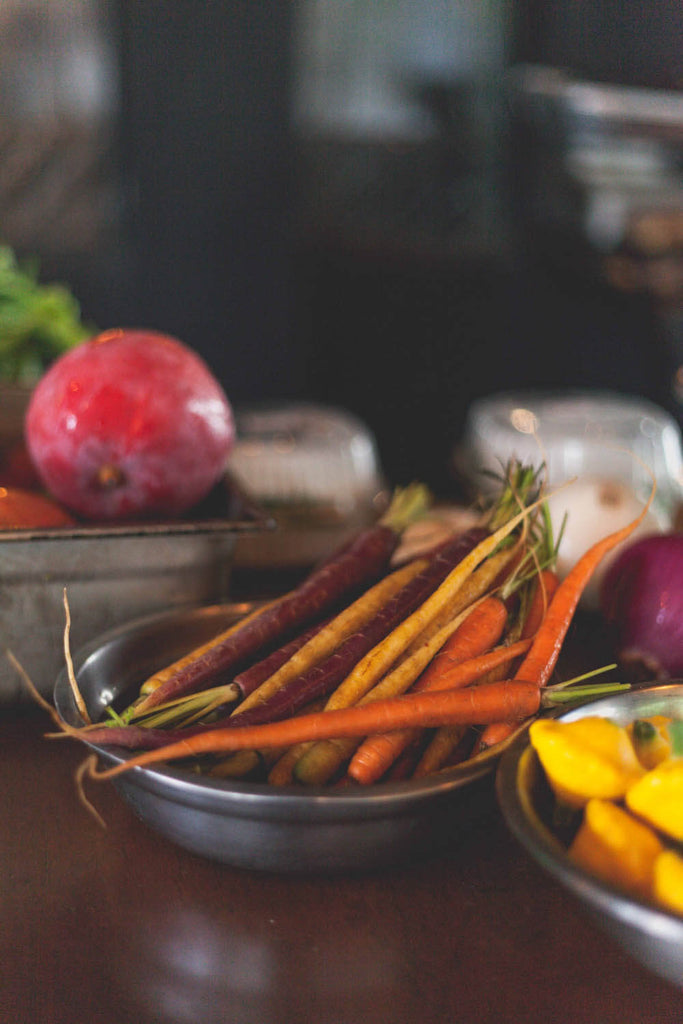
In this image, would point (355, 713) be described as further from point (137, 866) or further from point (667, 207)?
point (667, 207)

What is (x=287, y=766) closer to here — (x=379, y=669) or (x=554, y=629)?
(x=379, y=669)

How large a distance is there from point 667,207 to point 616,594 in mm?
2151

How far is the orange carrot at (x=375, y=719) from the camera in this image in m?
0.61

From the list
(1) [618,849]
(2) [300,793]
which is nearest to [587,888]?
(1) [618,849]

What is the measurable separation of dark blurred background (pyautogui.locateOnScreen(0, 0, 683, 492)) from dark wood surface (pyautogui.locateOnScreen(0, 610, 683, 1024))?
189 centimetres

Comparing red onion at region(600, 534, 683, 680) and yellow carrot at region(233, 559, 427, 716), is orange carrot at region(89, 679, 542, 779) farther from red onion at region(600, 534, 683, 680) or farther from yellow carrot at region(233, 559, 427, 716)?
red onion at region(600, 534, 683, 680)

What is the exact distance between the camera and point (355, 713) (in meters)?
0.65

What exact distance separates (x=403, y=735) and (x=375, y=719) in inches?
1.5

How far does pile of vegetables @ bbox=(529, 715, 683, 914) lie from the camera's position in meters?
0.54

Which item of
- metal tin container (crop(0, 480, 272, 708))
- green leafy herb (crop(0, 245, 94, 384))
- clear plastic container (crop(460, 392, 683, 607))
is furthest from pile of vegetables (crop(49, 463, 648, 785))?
green leafy herb (crop(0, 245, 94, 384))

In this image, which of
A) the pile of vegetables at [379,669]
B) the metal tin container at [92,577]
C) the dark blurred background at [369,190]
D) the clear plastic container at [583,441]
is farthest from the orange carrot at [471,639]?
the dark blurred background at [369,190]

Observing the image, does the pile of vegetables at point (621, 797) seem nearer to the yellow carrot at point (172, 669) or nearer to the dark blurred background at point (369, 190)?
the yellow carrot at point (172, 669)

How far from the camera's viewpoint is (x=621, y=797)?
1.92 ft

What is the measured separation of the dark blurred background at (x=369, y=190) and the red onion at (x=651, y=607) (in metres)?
1.55
